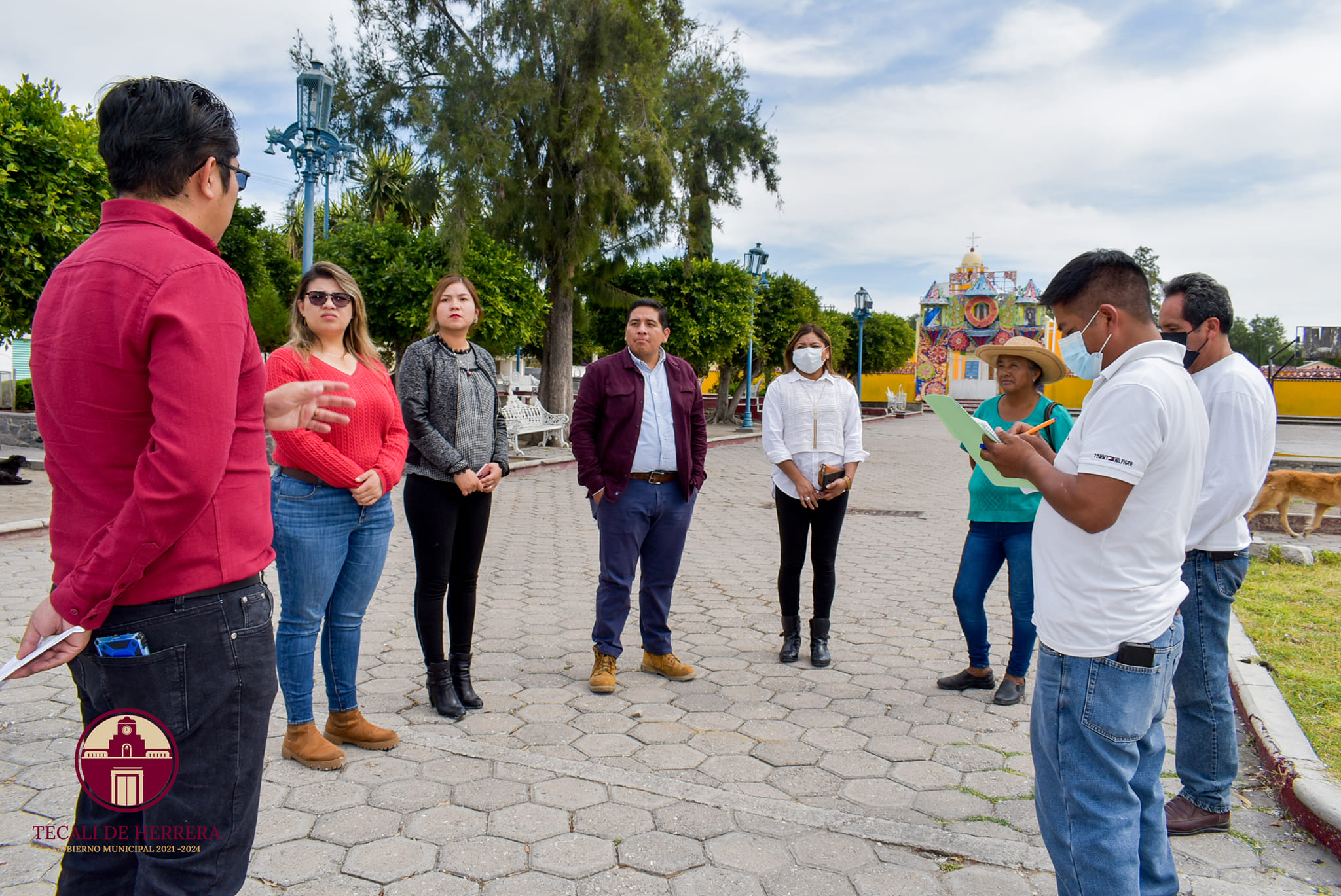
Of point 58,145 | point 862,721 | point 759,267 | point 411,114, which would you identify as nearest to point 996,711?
point 862,721

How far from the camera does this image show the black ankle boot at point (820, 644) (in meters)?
5.18

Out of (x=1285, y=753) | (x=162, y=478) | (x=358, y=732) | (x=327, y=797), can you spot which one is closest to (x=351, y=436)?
(x=358, y=732)

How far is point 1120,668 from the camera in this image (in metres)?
2.17

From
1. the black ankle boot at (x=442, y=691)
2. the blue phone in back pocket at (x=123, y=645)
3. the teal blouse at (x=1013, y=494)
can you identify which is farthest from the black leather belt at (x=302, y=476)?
the teal blouse at (x=1013, y=494)

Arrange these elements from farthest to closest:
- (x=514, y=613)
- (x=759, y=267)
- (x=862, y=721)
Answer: (x=759, y=267)
(x=514, y=613)
(x=862, y=721)

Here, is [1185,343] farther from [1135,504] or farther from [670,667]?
[670,667]

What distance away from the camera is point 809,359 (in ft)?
17.2

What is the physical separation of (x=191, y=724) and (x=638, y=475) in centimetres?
307

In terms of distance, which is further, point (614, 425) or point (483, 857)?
point (614, 425)

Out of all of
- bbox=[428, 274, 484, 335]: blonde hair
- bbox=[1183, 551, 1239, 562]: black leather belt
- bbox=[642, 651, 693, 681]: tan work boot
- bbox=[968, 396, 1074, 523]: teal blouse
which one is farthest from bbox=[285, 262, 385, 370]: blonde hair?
bbox=[1183, 551, 1239, 562]: black leather belt

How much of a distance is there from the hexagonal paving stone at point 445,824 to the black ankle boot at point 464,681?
41.2 inches

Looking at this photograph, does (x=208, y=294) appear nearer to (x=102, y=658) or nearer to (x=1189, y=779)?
(x=102, y=658)

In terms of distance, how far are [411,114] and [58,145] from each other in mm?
6989

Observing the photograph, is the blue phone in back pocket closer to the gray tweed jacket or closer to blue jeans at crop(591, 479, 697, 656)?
the gray tweed jacket
